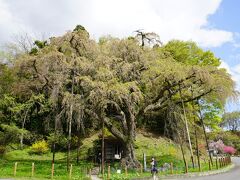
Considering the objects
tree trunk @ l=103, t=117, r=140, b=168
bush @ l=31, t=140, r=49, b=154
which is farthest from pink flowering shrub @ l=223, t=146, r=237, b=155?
tree trunk @ l=103, t=117, r=140, b=168

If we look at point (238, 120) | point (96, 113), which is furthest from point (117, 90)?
point (238, 120)

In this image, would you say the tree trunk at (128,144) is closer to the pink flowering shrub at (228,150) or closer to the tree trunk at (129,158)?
the tree trunk at (129,158)

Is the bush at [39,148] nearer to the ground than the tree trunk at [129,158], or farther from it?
farther from it

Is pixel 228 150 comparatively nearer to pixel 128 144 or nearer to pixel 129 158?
pixel 128 144

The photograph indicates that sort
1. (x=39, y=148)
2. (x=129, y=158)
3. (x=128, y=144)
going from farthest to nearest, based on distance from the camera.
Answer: (x=39, y=148) < (x=128, y=144) < (x=129, y=158)

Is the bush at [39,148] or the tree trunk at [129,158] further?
the bush at [39,148]

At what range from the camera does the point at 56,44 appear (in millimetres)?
25828

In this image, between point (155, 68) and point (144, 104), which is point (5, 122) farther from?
point (155, 68)

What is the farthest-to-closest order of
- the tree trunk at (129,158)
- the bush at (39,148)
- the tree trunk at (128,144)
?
the bush at (39,148) → the tree trunk at (128,144) → the tree trunk at (129,158)

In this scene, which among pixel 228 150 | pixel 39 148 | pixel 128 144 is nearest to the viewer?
pixel 128 144

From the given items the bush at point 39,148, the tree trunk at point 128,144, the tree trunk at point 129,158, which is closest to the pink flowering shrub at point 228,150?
the bush at point 39,148

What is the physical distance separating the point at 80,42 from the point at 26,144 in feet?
64.8

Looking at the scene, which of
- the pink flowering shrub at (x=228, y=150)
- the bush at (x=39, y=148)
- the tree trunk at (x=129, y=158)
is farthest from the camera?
the pink flowering shrub at (x=228, y=150)

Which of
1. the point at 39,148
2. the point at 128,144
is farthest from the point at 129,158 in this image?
the point at 39,148
